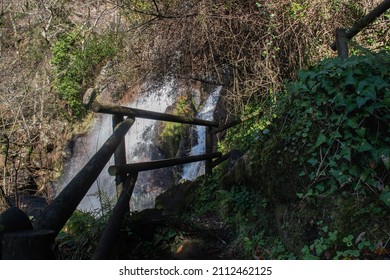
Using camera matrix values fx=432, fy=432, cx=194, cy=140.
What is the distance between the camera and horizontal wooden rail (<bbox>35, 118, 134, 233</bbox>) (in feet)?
5.65

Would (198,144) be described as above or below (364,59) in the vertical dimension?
below

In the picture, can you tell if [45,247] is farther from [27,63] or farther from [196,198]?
[27,63]

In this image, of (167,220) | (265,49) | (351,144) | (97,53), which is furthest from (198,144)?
(351,144)

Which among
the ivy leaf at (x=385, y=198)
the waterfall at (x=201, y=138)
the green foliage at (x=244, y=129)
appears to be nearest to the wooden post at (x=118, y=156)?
the ivy leaf at (x=385, y=198)

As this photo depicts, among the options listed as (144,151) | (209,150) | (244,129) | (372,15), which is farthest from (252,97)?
(372,15)

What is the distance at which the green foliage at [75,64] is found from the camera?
1095 cm

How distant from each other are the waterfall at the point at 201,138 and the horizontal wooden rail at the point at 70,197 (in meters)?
5.86

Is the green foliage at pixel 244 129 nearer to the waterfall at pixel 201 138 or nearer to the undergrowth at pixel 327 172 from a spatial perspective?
the waterfall at pixel 201 138

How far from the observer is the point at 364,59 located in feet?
9.23

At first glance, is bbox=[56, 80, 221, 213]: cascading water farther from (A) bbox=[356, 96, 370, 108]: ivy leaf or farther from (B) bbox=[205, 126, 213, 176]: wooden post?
(A) bbox=[356, 96, 370, 108]: ivy leaf

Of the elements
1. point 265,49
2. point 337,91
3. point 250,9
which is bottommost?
point 337,91

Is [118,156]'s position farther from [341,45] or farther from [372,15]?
[372,15]

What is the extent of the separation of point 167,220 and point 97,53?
8278 millimetres

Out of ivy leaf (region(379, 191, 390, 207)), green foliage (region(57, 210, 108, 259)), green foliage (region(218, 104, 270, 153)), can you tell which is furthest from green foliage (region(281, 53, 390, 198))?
green foliage (region(218, 104, 270, 153))
